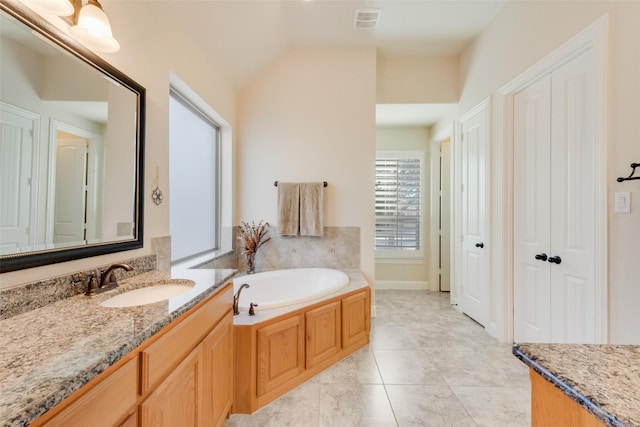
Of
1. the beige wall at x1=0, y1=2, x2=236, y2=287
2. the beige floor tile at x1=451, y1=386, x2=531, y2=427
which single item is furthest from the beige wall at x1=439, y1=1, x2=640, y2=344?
the beige wall at x1=0, y1=2, x2=236, y2=287

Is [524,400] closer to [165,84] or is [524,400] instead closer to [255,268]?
[255,268]

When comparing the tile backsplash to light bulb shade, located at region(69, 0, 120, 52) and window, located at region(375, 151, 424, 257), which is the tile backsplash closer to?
window, located at region(375, 151, 424, 257)

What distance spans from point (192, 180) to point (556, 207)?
3093 mm

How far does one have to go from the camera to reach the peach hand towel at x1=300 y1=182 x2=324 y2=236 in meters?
3.13

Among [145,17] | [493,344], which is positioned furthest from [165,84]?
[493,344]

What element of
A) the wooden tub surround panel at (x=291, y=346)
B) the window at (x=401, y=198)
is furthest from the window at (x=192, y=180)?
the window at (x=401, y=198)

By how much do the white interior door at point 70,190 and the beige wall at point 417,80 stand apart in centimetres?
307

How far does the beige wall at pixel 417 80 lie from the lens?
3.40 metres

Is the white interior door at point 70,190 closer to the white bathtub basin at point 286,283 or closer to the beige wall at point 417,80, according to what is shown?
the white bathtub basin at point 286,283

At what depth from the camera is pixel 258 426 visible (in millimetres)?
1600

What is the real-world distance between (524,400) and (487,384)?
0.71 ft

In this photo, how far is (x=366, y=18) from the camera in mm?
2695

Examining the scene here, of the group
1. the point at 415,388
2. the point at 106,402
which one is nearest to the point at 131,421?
the point at 106,402

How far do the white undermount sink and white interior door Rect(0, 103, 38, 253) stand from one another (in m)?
0.40
